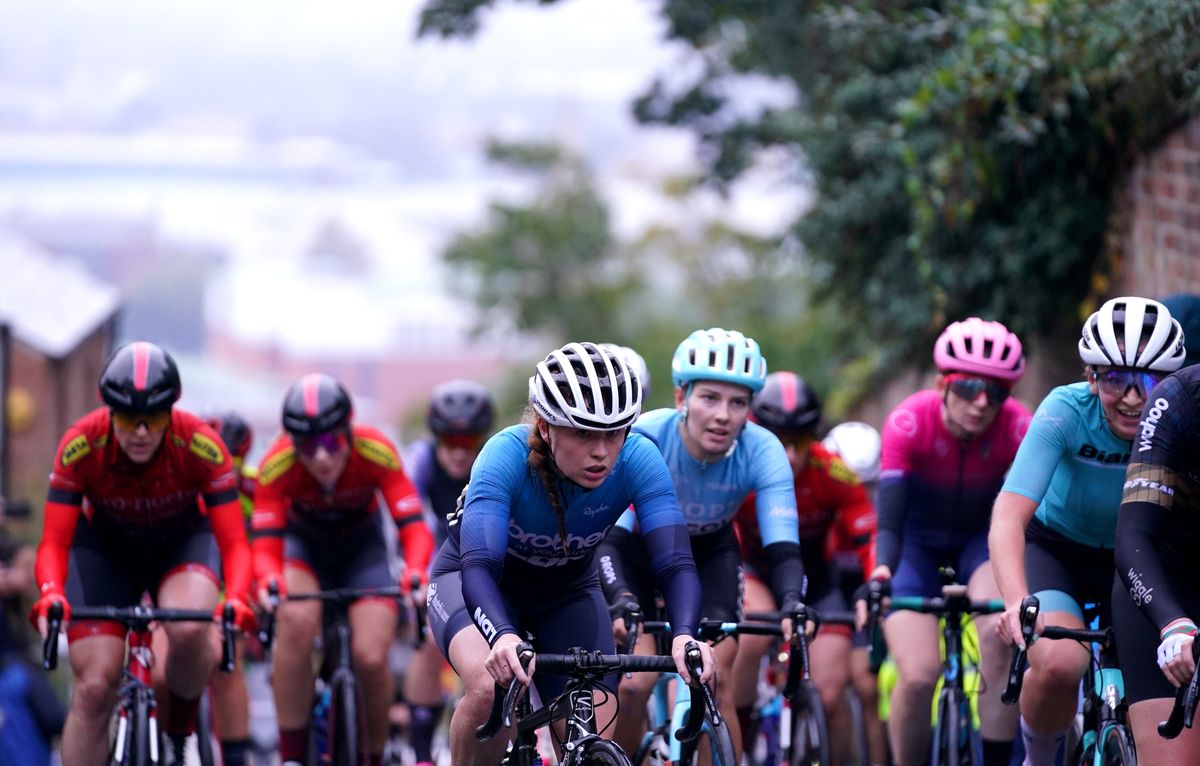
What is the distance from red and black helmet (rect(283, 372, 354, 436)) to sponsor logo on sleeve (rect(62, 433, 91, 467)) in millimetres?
1024

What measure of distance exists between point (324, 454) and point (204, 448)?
2.34 ft

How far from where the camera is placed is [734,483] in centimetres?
A: 723

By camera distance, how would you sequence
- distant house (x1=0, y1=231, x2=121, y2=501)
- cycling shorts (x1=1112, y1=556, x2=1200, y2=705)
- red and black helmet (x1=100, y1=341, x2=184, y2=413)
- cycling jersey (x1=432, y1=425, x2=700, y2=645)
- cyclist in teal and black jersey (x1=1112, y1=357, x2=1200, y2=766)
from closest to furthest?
1. cyclist in teal and black jersey (x1=1112, y1=357, x2=1200, y2=766)
2. cycling shorts (x1=1112, y1=556, x2=1200, y2=705)
3. cycling jersey (x1=432, y1=425, x2=700, y2=645)
4. red and black helmet (x1=100, y1=341, x2=184, y2=413)
5. distant house (x1=0, y1=231, x2=121, y2=501)

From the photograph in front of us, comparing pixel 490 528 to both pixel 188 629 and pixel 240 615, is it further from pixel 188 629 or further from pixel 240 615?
pixel 188 629

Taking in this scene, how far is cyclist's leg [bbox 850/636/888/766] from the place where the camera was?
9.30 meters

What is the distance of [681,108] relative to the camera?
2145cm

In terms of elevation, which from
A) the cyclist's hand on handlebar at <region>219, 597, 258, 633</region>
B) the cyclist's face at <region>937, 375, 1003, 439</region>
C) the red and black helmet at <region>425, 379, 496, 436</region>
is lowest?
the cyclist's hand on handlebar at <region>219, 597, 258, 633</region>

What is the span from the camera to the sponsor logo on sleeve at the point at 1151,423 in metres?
5.23

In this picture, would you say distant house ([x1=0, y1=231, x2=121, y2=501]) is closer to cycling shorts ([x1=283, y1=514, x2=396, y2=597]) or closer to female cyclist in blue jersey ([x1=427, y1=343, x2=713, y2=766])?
cycling shorts ([x1=283, y1=514, x2=396, y2=597])

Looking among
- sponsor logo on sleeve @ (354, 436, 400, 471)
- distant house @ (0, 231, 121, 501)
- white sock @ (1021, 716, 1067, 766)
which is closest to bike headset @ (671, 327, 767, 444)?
white sock @ (1021, 716, 1067, 766)

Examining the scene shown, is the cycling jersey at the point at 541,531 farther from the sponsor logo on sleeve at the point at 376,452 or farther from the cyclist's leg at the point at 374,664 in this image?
the sponsor logo on sleeve at the point at 376,452

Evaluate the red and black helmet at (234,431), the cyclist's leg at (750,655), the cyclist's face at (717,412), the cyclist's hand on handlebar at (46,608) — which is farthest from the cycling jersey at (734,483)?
the red and black helmet at (234,431)

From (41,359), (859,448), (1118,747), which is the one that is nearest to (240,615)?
(1118,747)

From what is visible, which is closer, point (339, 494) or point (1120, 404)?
point (1120, 404)
